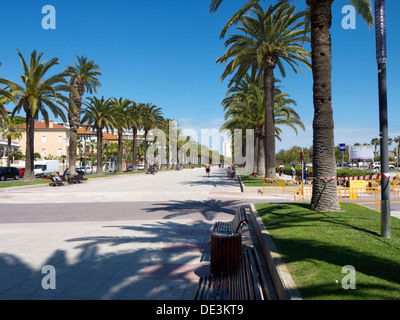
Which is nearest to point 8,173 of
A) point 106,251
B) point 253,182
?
point 253,182

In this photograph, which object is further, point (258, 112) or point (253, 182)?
point (258, 112)

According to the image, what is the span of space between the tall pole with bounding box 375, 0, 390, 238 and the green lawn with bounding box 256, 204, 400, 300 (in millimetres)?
477

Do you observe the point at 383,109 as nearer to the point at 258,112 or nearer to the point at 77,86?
the point at 258,112

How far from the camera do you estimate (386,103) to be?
6223 millimetres

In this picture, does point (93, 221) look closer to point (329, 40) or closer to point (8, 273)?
point (8, 273)

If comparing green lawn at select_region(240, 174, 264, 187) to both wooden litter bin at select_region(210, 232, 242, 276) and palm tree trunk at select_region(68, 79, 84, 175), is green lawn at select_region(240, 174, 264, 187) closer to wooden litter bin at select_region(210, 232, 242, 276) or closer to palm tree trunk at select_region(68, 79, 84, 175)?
wooden litter bin at select_region(210, 232, 242, 276)

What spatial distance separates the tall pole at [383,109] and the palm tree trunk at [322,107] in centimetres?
315

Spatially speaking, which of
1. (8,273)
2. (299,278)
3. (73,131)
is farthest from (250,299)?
(73,131)

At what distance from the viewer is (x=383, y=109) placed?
6238 mm

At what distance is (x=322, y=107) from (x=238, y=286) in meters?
7.43

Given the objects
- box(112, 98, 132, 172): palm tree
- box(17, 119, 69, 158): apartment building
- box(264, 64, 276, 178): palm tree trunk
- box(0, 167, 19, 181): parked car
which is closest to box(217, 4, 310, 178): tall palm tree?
box(264, 64, 276, 178): palm tree trunk

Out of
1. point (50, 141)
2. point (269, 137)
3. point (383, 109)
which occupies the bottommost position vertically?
point (383, 109)

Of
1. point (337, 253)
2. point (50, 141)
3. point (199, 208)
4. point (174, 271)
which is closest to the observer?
point (337, 253)

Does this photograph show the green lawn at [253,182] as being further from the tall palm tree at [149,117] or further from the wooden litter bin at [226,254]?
the tall palm tree at [149,117]
